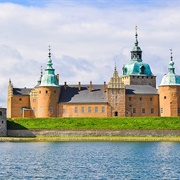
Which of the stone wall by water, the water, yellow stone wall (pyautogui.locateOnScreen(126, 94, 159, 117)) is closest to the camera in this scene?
the water

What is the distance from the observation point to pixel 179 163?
5334 centimetres

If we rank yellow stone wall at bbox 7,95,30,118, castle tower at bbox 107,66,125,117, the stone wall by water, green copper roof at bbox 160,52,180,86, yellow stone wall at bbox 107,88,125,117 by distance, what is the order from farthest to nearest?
yellow stone wall at bbox 7,95,30,118 → yellow stone wall at bbox 107,88,125,117 → castle tower at bbox 107,66,125,117 → green copper roof at bbox 160,52,180,86 → the stone wall by water

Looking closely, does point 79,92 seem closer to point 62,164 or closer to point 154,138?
point 154,138

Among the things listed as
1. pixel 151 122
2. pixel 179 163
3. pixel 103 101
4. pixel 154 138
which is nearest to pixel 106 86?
pixel 103 101

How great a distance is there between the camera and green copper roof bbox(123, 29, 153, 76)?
120m

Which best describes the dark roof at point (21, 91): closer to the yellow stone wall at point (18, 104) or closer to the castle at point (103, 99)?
the yellow stone wall at point (18, 104)

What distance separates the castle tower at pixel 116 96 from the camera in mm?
101375

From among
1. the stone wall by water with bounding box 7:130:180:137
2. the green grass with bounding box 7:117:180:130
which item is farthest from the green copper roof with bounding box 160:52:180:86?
the stone wall by water with bounding box 7:130:180:137

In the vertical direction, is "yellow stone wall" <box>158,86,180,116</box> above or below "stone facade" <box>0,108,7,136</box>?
above

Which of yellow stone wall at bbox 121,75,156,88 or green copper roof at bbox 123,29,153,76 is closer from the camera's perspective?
yellow stone wall at bbox 121,75,156,88

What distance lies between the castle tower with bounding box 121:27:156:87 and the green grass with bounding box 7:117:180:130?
26.6 meters

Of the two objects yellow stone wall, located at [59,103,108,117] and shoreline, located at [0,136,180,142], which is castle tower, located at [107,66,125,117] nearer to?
yellow stone wall, located at [59,103,108,117]

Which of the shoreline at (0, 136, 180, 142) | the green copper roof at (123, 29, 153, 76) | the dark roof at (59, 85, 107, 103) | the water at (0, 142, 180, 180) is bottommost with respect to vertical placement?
the water at (0, 142, 180, 180)

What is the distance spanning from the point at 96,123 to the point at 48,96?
44.7ft
